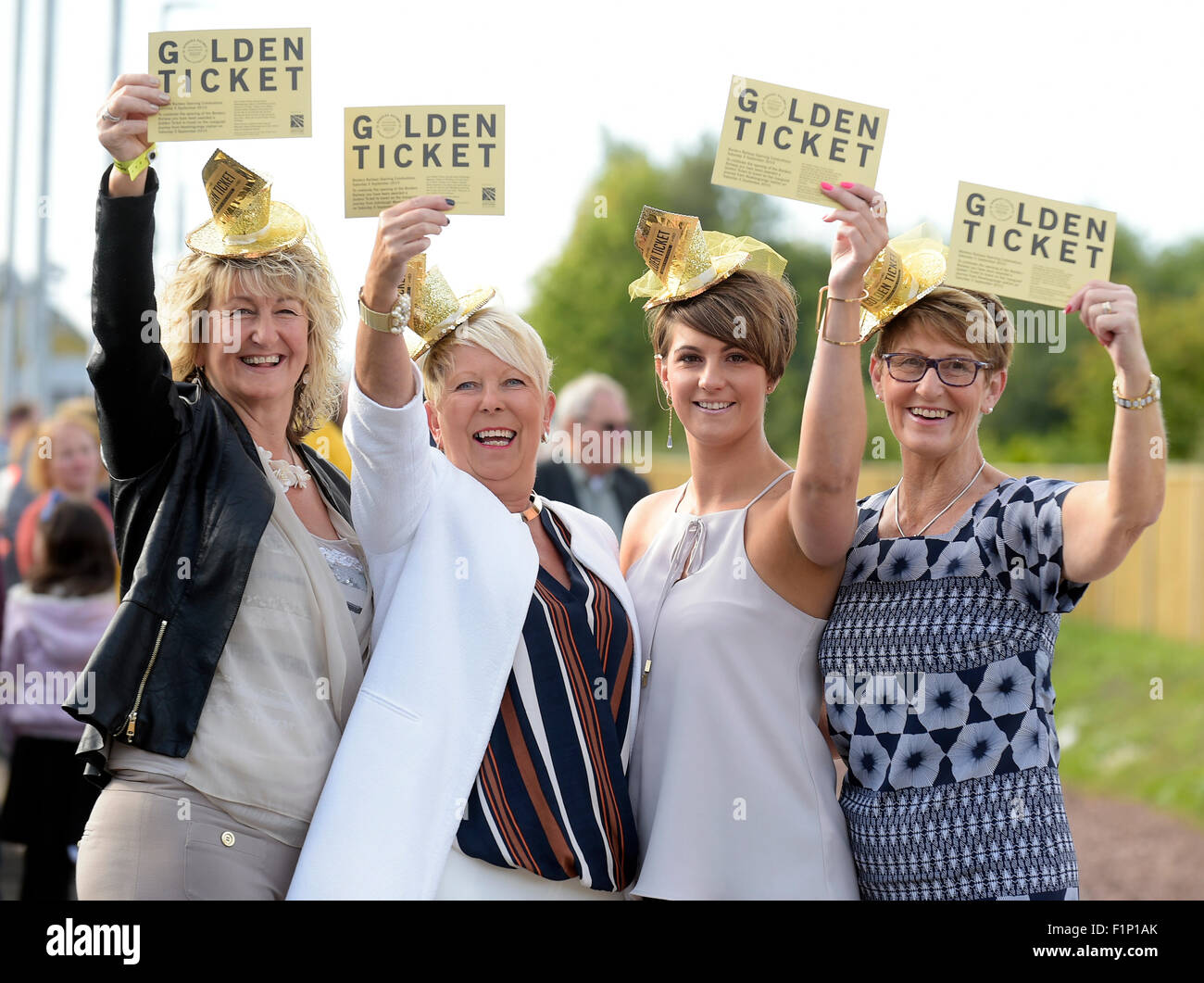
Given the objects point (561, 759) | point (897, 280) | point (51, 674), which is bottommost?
point (51, 674)

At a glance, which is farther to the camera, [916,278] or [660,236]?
[660,236]

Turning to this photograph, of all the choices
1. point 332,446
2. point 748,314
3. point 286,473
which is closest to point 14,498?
point 332,446

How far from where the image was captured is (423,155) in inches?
112

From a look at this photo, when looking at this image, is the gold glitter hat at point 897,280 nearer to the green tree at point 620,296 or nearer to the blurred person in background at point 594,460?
the blurred person in background at point 594,460

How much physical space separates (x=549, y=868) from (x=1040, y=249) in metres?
1.76

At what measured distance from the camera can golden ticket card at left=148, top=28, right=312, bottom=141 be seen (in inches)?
110

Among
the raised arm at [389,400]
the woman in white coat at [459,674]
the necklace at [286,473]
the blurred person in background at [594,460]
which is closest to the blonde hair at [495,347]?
the woman in white coat at [459,674]

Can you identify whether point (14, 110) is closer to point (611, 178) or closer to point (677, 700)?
point (677, 700)

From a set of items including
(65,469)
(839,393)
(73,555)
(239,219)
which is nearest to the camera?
(839,393)

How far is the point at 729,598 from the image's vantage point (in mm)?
2957

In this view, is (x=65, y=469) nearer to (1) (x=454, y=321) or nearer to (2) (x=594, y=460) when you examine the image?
(2) (x=594, y=460)

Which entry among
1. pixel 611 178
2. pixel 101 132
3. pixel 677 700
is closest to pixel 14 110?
pixel 101 132

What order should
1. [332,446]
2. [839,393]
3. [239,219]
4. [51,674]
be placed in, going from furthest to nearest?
[51,674] → [332,446] → [239,219] → [839,393]

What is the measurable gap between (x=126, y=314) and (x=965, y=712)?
1992mm
